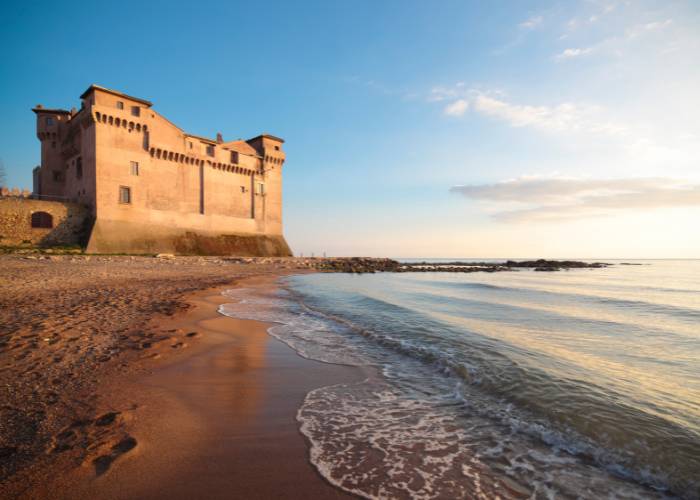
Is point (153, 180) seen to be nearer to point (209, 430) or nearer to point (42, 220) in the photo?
point (42, 220)

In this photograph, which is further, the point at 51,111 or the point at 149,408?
the point at 51,111

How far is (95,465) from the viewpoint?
2326 mm

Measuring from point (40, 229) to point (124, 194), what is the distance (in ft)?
22.8

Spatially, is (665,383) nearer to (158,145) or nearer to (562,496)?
(562,496)

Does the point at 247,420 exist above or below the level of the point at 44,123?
below

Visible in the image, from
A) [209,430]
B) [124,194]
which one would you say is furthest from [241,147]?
[209,430]

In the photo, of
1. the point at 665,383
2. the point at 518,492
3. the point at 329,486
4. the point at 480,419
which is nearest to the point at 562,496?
the point at 518,492

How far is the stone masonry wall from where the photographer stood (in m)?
25.9

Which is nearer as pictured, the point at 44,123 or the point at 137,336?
the point at 137,336

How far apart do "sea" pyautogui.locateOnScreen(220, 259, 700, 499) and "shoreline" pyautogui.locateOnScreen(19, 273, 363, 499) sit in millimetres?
244

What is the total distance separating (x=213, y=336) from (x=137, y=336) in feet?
4.13

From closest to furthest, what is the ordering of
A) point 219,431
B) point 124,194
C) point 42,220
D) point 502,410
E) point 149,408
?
point 219,431 → point 149,408 → point 502,410 → point 42,220 → point 124,194

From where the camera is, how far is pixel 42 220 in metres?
27.6

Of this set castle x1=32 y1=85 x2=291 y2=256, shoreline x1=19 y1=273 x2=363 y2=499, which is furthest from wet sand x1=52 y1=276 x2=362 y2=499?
castle x1=32 y1=85 x2=291 y2=256
